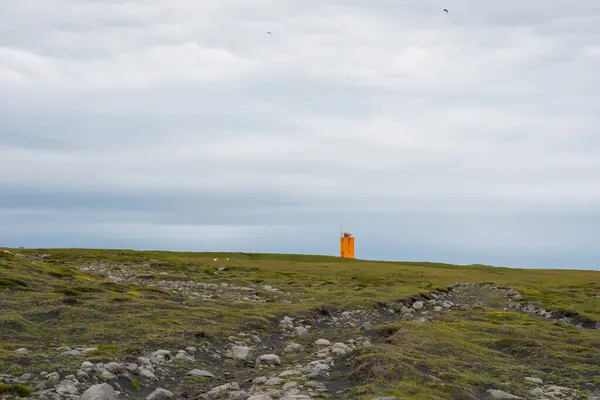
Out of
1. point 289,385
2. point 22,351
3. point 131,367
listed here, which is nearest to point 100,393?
point 131,367

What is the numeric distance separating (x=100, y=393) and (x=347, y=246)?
15931 centimetres

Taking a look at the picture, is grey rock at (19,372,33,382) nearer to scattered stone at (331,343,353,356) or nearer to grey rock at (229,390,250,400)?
grey rock at (229,390,250,400)

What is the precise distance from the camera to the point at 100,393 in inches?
447

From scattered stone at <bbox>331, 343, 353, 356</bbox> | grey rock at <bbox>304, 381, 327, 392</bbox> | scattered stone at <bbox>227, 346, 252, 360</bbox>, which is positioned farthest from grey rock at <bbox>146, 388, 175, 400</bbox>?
scattered stone at <bbox>331, 343, 353, 356</bbox>

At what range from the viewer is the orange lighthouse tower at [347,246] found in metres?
168

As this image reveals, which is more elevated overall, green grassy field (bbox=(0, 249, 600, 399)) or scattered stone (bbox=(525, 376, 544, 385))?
green grassy field (bbox=(0, 249, 600, 399))

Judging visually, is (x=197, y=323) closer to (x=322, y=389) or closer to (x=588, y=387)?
(x=322, y=389)

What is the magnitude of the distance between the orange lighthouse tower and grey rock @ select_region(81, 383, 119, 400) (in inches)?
6195

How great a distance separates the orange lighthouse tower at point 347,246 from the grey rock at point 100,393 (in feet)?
516

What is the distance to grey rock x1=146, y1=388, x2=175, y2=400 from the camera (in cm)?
1202

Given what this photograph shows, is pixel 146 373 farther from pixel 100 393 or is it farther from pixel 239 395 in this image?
pixel 239 395

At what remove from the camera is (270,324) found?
24.5 metres

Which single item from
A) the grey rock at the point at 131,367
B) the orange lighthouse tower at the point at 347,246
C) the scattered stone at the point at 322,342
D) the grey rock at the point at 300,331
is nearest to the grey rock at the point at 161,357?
the grey rock at the point at 131,367

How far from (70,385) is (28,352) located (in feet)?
12.7
